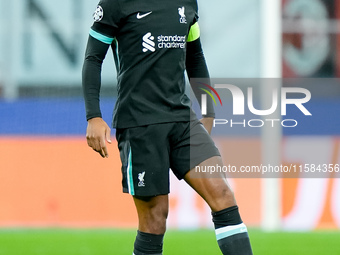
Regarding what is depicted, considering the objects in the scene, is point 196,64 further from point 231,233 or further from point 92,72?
point 231,233

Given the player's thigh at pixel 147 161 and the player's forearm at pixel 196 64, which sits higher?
the player's forearm at pixel 196 64

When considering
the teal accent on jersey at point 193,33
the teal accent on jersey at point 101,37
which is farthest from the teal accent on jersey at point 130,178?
the teal accent on jersey at point 193,33

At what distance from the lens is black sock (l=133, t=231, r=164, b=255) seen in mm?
3791

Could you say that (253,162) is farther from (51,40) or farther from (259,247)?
(51,40)

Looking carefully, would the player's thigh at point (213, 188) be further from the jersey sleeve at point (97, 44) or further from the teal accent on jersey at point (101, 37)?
the teal accent on jersey at point (101, 37)

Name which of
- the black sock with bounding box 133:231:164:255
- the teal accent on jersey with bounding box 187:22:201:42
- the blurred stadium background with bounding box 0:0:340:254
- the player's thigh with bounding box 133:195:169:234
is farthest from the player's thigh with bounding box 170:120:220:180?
the blurred stadium background with bounding box 0:0:340:254

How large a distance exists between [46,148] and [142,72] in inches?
211

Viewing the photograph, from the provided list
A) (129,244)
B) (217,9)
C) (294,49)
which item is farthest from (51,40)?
(129,244)

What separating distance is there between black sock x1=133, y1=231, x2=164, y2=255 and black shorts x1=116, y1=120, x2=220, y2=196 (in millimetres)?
197

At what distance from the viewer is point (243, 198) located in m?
8.66

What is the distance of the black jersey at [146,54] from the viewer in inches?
148

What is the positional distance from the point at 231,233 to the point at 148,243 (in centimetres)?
38

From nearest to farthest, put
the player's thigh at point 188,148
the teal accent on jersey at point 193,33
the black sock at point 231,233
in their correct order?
the black sock at point 231,233 < the player's thigh at point 188,148 < the teal accent on jersey at point 193,33

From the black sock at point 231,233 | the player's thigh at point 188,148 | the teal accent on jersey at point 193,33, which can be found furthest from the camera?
the teal accent on jersey at point 193,33
